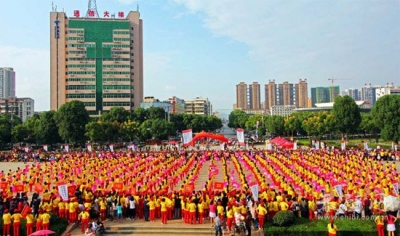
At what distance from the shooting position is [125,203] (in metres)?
13.4

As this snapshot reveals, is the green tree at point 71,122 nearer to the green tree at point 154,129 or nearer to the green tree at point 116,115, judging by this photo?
the green tree at point 154,129

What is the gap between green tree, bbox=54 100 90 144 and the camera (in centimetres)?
4638

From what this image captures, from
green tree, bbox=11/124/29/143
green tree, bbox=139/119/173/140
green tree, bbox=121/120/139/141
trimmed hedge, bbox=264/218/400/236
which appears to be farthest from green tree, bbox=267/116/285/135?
trimmed hedge, bbox=264/218/400/236

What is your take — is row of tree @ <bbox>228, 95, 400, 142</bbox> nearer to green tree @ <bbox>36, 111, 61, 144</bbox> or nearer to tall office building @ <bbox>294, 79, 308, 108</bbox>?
green tree @ <bbox>36, 111, 61, 144</bbox>

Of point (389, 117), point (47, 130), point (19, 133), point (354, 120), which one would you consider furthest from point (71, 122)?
point (389, 117)

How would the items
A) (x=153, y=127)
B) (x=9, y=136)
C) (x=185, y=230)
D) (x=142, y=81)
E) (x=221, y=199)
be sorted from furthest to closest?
1. (x=142, y=81)
2. (x=153, y=127)
3. (x=9, y=136)
4. (x=221, y=199)
5. (x=185, y=230)

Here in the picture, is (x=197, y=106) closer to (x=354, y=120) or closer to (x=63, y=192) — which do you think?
(x=354, y=120)

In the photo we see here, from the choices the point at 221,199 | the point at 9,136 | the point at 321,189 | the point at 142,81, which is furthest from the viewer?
the point at 142,81

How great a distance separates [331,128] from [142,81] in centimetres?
4460

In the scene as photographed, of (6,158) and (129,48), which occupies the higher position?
(129,48)

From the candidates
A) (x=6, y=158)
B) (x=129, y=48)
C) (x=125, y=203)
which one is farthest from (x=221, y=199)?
(x=129, y=48)

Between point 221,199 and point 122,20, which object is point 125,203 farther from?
point 122,20

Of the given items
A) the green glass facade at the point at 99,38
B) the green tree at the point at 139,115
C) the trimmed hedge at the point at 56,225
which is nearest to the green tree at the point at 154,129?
the green tree at the point at 139,115

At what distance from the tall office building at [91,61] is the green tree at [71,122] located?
27813 mm
